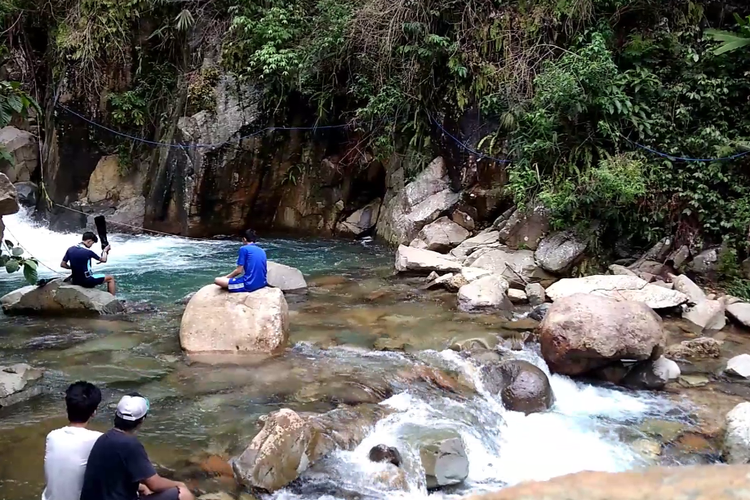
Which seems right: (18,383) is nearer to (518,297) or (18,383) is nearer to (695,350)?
(518,297)

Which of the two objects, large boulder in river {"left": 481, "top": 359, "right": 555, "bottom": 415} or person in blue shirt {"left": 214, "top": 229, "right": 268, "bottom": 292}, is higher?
person in blue shirt {"left": 214, "top": 229, "right": 268, "bottom": 292}

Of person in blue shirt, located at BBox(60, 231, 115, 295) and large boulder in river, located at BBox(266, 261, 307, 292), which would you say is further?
large boulder in river, located at BBox(266, 261, 307, 292)

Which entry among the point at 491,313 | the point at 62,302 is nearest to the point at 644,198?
the point at 491,313

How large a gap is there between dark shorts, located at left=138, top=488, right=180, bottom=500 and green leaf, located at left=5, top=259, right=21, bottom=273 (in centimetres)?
288

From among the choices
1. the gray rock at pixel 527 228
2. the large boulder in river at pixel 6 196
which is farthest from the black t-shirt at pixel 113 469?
the gray rock at pixel 527 228

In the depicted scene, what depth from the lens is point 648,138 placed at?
10266 mm

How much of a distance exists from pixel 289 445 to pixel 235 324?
104 inches

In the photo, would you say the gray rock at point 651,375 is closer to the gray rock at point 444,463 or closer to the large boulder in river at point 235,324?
the gray rock at point 444,463

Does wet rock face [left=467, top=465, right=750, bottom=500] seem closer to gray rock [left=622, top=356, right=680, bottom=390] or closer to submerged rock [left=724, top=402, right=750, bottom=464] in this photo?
submerged rock [left=724, top=402, right=750, bottom=464]

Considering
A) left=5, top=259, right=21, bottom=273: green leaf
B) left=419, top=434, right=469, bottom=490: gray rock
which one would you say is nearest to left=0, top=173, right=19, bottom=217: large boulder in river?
left=5, top=259, right=21, bottom=273: green leaf

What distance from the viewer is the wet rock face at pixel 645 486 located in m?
1.31

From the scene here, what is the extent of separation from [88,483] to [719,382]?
5956mm

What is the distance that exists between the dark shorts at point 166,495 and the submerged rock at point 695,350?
557 centimetres

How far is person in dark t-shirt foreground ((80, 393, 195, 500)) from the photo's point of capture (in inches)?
132
